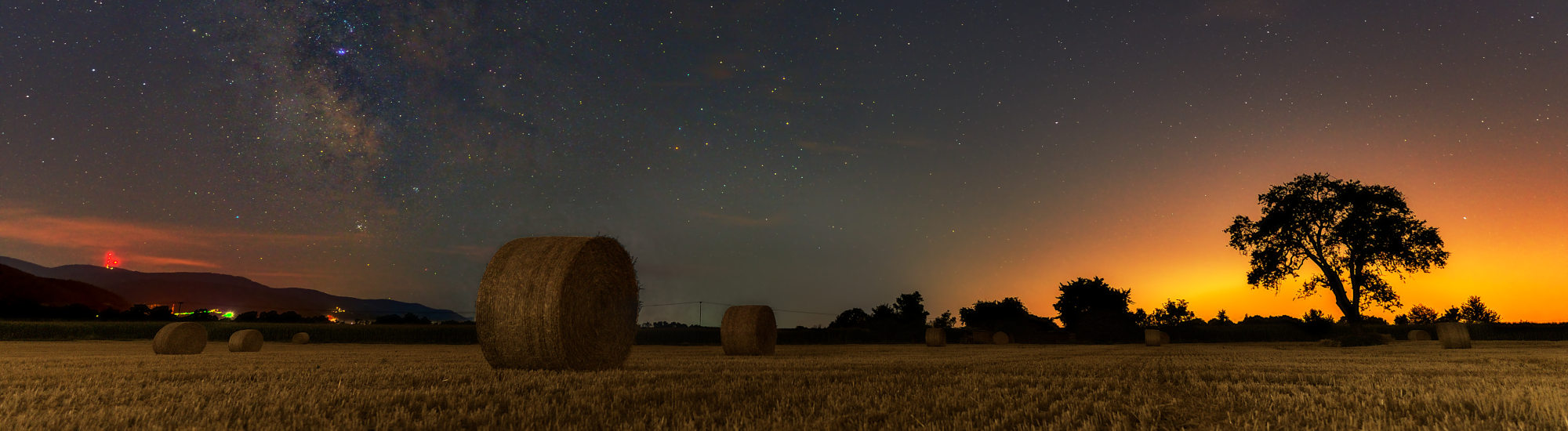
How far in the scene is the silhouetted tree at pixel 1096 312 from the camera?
54.3m

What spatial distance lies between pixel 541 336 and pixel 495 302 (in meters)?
0.94

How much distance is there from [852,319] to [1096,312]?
89.9 ft

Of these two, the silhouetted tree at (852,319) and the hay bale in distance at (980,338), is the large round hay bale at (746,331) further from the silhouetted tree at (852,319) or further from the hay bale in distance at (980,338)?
the silhouetted tree at (852,319)

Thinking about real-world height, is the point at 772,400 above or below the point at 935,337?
above

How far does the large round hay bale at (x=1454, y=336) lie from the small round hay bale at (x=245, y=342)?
3806 cm

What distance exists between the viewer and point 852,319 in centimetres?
7862

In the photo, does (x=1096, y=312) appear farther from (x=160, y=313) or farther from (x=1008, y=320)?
(x=160, y=313)

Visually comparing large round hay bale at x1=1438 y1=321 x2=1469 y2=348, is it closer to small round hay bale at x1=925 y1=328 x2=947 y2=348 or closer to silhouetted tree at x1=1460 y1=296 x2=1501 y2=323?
small round hay bale at x1=925 y1=328 x2=947 y2=348

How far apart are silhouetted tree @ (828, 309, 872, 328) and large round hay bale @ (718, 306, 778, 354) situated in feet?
175

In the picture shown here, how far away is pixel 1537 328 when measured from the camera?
45.5 metres

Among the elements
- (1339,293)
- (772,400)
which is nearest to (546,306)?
(772,400)

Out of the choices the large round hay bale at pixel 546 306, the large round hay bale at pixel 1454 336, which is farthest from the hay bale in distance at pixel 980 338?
the large round hay bale at pixel 546 306

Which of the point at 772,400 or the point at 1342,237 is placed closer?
the point at 772,400

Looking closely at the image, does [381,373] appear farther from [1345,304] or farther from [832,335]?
[1345,304]
